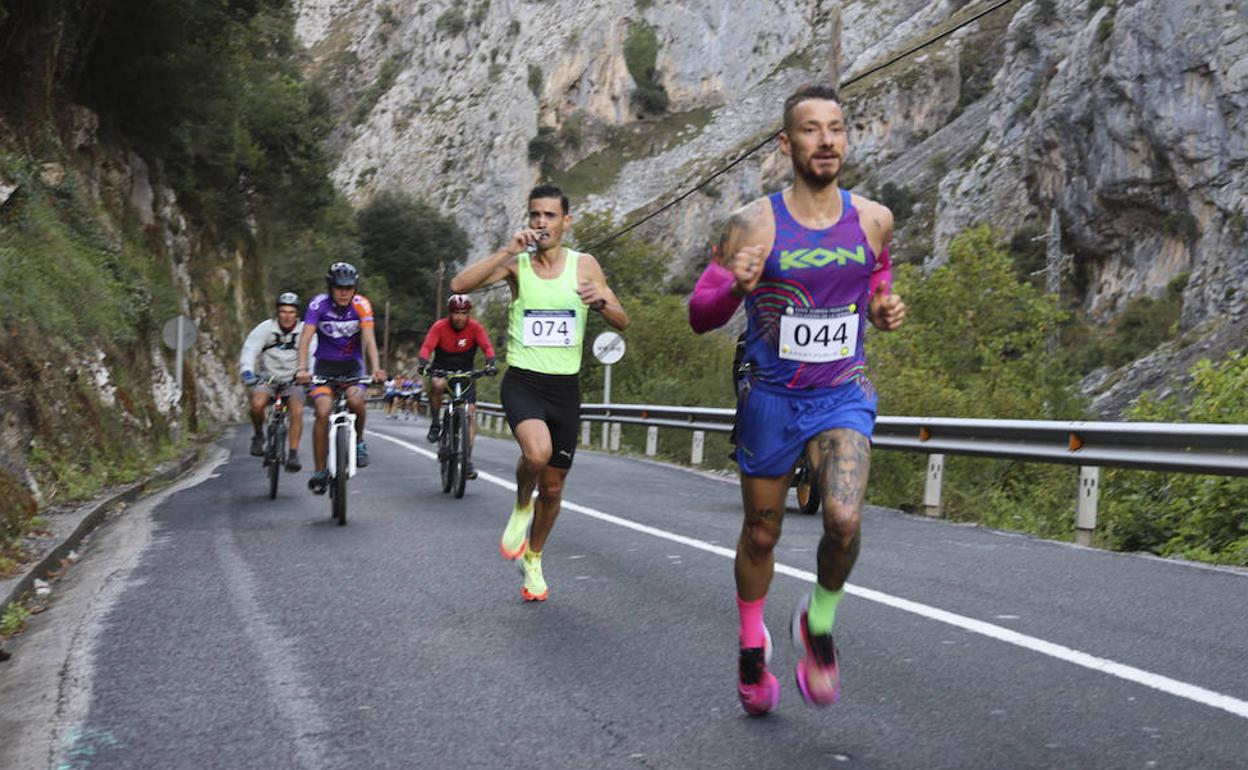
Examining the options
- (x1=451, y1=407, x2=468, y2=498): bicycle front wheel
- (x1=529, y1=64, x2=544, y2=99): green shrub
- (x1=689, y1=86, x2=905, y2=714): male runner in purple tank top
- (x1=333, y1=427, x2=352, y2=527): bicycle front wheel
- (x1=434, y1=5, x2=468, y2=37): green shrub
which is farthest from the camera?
(x1=434, y1=5, x2=468, y2=37): green shrub

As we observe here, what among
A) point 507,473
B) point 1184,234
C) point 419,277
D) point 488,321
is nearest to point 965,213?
point 1184,234

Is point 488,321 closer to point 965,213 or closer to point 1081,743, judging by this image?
point 965,213

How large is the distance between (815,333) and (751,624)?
102 centimetres

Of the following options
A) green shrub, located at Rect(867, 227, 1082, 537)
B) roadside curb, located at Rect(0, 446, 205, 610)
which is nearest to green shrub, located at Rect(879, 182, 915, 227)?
green shrub, located at Rect(867, 227, 1082, 537)

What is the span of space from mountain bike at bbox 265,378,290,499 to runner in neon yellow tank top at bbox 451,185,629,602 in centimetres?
601

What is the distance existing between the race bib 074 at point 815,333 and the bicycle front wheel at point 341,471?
6.71 meters

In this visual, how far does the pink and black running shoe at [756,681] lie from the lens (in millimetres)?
4367

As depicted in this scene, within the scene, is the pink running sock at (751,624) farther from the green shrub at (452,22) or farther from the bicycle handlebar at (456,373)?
the green shrub at (452,22)

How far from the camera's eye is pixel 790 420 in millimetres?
4309

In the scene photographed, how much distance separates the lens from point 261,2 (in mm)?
25500

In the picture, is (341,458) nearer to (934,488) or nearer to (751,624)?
(934,488)

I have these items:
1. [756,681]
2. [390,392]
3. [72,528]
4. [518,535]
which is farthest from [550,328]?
[390,392]

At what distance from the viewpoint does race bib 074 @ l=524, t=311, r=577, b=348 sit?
23.1 ft

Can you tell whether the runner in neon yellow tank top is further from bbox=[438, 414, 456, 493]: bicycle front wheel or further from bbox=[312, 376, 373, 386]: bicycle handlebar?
bbox=[438, 414, 456, 493]: bicycle front wheel
